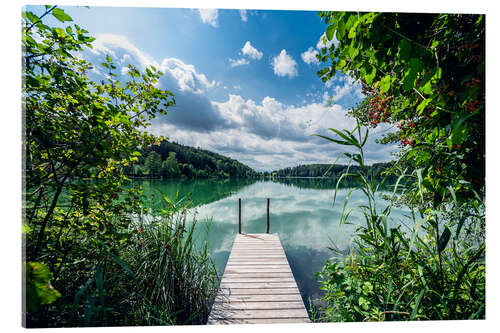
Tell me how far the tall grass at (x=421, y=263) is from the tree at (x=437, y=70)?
0.55 feet

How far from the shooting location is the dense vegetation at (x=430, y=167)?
36.4 inches

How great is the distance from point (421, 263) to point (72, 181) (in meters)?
2.25

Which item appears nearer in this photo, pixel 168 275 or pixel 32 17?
pixel 32 17

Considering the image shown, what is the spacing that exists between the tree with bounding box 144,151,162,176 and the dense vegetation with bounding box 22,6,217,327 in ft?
0.98

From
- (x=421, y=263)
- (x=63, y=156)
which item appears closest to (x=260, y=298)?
(x=421, y=263)

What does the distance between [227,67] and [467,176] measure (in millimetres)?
2061

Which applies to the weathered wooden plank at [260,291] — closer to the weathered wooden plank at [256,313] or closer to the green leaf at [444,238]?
the weathered wooden plank at [256,313]

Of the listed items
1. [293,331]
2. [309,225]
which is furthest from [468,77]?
[309,225]

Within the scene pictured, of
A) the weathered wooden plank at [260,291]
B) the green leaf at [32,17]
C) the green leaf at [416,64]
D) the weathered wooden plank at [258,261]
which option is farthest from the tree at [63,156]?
the weathered wooden plank at [258,261]

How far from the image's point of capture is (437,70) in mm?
879

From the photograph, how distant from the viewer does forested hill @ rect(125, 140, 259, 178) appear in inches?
65.1

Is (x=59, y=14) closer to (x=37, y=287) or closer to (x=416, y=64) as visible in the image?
(x=37, y=287)

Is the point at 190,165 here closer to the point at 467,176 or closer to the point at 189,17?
the point at 189,17
